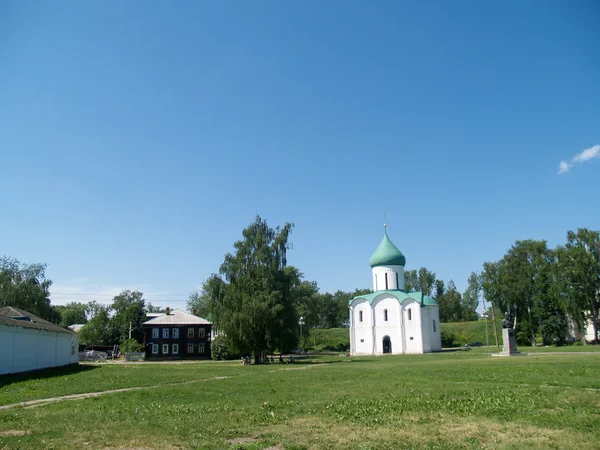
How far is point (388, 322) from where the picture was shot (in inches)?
2486

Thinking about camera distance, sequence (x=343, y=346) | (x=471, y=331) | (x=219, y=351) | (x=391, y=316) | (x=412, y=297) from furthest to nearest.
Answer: (x=343, y=346), (x=471, y=331), (x=391, y=316), (x=412, y=297), (x=219, y=351)

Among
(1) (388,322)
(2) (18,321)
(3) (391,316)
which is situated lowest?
(1) (388,322)

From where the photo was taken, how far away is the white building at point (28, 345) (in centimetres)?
2898

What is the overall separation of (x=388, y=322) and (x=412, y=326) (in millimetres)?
3219

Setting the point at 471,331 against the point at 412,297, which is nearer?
the point at 412,297

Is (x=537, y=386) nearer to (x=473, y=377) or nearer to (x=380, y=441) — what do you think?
(x=473, y=377)

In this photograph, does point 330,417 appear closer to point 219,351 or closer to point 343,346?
point 219,351

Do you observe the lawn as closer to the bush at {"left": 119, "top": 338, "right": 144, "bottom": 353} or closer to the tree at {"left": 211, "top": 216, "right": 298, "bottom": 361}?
the tree at {"left": 211, "top": 216, "right": 298, "bottom": 361}

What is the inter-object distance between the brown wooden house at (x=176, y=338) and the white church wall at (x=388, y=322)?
22048 millimetres

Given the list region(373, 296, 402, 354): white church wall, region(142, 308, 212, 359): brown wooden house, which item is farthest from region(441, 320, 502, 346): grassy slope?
region(142, 308, 212, 359): brown wooden house

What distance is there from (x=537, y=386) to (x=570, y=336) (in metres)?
56.3

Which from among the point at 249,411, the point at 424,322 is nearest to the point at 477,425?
the point at 249,411

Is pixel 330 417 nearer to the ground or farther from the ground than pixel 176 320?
nearer to the ground

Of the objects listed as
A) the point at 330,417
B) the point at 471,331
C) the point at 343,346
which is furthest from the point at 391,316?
the point at 330,417
